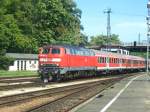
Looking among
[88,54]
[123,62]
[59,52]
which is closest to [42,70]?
[59,52]

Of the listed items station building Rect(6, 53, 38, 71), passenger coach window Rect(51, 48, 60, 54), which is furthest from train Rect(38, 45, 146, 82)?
station building Rect(6, 53, 38, 71)

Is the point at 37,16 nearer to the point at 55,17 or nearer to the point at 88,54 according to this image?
the point at 55,17

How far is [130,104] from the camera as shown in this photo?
2103cm

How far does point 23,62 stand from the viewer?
82500 millimetres

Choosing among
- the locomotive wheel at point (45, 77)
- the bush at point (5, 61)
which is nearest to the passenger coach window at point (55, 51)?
the locomotive wheel at point (45, 77)

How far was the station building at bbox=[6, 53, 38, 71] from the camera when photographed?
79.8 meters

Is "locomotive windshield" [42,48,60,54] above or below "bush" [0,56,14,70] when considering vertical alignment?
above

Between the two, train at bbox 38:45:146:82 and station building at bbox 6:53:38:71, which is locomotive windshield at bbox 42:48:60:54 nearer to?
train at bbox 38:45:146:82

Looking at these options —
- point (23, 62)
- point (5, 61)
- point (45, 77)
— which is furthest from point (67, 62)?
point (23, 62)

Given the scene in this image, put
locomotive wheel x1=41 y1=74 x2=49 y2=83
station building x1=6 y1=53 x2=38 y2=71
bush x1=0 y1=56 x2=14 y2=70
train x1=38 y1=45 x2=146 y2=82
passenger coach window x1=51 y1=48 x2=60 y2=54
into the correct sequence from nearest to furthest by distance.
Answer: locomotive wheel x1=41 y1=74 x2=49 y2=83, train x1=38 y1=45 x2=146 y2=82, passenger coach window x1=51 y1=48 x2=60 y2=54, bush x1=0 y1=56 x2=14 y2=70, station building x1=6 y1=53 x2=38 y2=71

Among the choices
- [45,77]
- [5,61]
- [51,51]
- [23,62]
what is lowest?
[45,77]

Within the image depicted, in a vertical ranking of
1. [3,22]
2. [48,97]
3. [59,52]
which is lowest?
[48,97]

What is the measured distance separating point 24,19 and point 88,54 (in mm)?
43461

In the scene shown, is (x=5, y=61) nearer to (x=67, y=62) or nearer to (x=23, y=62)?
(x=23, y=62)
